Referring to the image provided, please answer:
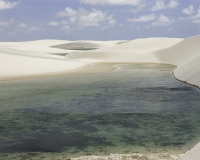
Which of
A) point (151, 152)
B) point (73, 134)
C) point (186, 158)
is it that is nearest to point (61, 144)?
point (73, 134)

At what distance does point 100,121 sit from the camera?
18719 mm

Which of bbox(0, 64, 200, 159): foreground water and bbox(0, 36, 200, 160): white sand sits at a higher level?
bbox(0, 36, 200, 160): white sand

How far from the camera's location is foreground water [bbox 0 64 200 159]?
1438 cm

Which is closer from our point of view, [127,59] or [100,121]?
[100,121]

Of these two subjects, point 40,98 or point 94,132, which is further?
point 40,98

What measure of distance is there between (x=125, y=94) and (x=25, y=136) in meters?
13.4

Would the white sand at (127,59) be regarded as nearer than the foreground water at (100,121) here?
No

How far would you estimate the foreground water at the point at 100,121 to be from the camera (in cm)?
1438

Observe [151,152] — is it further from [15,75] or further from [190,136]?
[15,75]

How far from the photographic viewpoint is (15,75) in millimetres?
49938

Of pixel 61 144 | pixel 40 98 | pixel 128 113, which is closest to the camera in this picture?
pixel 61 144

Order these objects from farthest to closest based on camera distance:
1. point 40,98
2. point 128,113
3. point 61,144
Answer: point 40,98, point 128,113, point 61,144

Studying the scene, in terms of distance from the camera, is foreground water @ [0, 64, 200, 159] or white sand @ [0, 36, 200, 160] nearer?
foreground water @ [0, 64, 200, 159]

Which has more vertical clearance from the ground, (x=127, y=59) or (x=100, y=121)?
(x=127, y=59)
